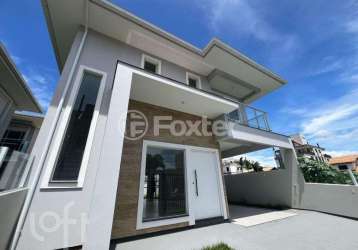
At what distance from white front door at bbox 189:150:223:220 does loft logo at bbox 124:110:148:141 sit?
202cm

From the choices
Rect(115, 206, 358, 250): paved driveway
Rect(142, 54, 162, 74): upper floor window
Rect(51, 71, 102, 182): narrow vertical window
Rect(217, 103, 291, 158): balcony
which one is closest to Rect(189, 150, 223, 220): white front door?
Rect(115, 206, 358, 250): paved driveway

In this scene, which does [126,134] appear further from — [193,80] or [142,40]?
[193,80]

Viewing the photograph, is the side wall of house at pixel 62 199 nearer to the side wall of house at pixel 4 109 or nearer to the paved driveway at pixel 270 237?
the paved driveway at pixel 270 237

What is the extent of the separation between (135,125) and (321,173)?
8.49 metres

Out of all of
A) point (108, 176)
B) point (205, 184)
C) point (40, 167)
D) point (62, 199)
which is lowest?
point (62, 199)

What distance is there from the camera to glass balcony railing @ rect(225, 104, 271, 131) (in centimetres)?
655

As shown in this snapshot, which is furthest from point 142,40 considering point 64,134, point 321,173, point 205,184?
point 321,173

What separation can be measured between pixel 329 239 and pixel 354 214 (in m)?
3.14

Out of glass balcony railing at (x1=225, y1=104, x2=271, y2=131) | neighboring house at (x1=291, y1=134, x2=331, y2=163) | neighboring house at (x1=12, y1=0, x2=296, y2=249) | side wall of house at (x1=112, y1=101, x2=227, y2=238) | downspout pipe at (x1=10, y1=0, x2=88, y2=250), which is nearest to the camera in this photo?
downspout pipe at (x1=10, y1=0, x2=88, y2=250)

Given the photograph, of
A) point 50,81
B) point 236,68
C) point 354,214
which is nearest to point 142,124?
point 236,68

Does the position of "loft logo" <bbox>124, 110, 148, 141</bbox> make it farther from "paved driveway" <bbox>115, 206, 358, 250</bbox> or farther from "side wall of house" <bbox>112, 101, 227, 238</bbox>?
"paved driveway" <bbox>115, 206, 358, 250</bbox>

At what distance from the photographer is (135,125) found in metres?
4.73

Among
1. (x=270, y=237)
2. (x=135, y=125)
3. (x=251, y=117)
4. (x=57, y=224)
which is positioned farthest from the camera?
(x=251, y=117)

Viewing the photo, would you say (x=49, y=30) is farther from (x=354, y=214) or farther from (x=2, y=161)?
(x=354, y=214)
